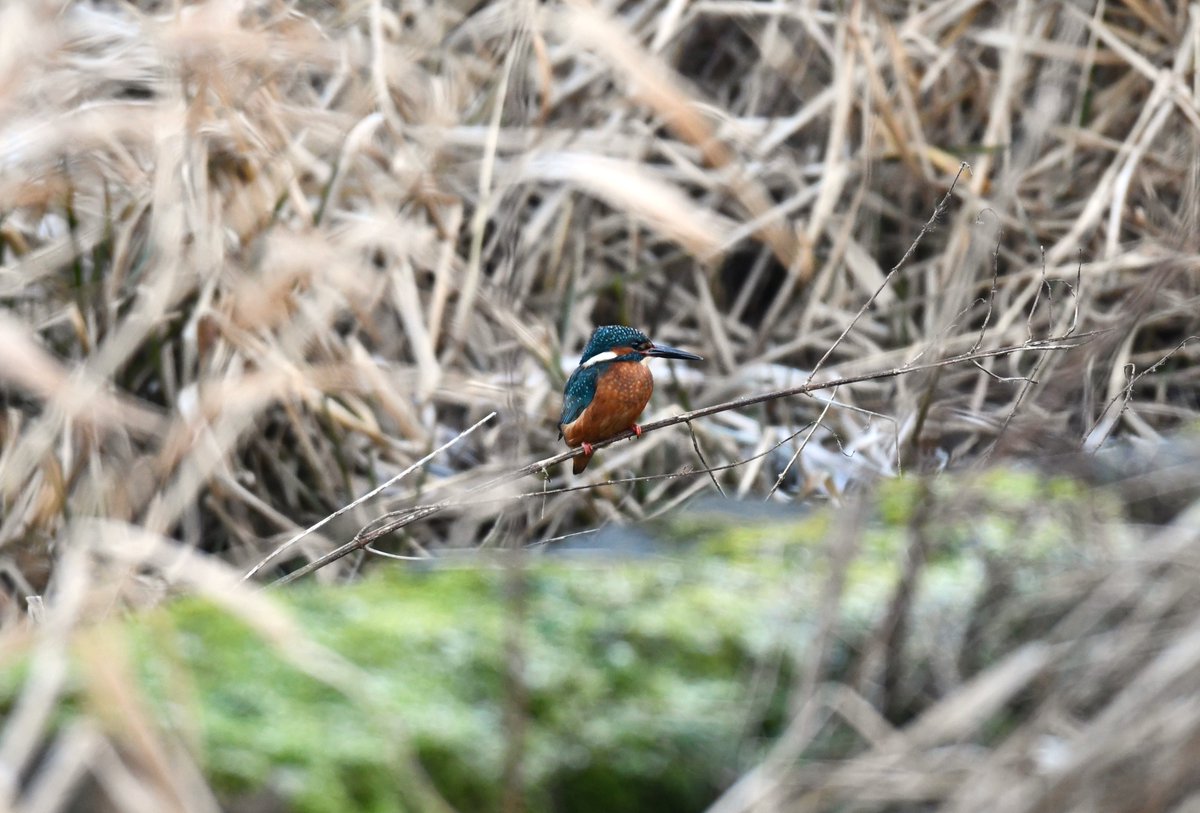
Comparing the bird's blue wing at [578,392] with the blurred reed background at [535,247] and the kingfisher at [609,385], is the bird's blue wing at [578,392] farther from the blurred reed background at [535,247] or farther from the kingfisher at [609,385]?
the blurred reed background at [535,247]

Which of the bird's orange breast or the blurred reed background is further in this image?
the bird's orange breast

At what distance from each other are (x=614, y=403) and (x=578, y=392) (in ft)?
0.43

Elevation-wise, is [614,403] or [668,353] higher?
[668,353]

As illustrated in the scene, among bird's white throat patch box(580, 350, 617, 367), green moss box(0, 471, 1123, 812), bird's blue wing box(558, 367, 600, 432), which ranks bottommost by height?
bird's blue wing box(558, 367, 600, 432)

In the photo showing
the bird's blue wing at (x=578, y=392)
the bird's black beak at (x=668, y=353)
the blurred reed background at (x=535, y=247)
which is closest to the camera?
the blurred reed background at (x=535, y=247)

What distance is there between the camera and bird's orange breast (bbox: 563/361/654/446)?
9.77 ft

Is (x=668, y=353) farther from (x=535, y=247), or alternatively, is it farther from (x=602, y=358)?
(x=535, y=247)

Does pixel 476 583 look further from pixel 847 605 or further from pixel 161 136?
pixel 161 136

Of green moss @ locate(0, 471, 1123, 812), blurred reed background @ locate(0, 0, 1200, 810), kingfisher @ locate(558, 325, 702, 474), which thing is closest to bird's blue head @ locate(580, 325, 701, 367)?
kingfisher @ locate(558, 325, 702, 474)

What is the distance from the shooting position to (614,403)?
2.98m

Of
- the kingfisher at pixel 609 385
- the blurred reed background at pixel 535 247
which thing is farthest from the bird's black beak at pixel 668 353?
the blurred reed background at pixel 535 247

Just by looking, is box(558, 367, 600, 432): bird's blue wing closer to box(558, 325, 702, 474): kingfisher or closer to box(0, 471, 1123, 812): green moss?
box(558, 325, 702, 474): kingfisher

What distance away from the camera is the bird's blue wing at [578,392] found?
3016 millimetres

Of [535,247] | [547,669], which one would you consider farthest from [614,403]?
[547,669]
